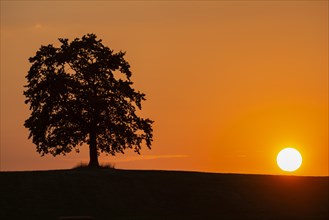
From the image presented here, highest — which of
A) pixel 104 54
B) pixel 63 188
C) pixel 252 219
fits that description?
pixel 104 54

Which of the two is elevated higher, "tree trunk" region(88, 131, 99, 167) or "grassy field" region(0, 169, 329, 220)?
"tree trunk" region(88, 131, 99, 167)

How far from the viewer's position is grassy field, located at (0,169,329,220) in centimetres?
5442

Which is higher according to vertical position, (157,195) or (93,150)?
(93,150)

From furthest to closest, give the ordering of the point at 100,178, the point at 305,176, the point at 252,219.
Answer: the point at 305,176, the point at 100,178, the point at 252,219

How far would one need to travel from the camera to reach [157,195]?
60062mm

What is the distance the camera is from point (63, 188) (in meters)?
59.8

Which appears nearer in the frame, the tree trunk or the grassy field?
the grassy field

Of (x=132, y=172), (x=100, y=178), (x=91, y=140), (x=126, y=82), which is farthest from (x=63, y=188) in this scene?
(x=126, y=82)

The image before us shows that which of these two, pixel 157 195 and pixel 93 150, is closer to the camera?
pixel 157 195

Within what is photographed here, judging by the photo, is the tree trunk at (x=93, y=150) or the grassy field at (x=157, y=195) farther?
the tree trunk at (x=93, y=150)

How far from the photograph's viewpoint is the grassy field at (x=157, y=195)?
2143 inches

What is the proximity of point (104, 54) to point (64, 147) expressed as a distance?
1004 centimetres

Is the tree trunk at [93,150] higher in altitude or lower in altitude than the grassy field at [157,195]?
higher

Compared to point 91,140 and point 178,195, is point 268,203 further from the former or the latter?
point 91,140
